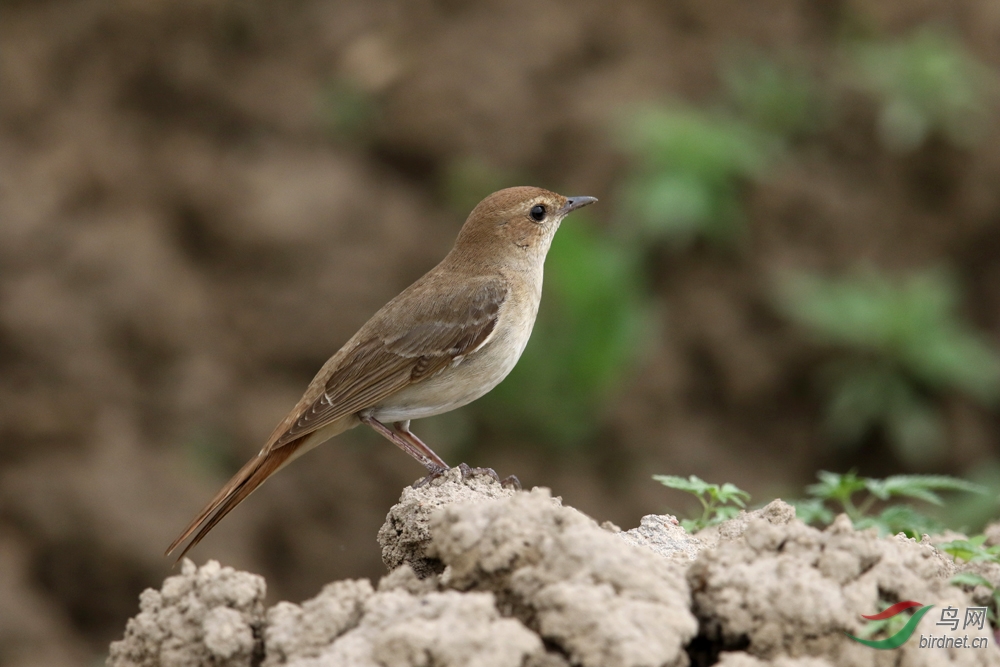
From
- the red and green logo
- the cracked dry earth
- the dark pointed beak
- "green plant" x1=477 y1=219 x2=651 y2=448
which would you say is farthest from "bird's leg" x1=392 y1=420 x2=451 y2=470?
"green plant" x1=477 y1=219 x2=651 y2=448

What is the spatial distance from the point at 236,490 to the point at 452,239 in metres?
4.15

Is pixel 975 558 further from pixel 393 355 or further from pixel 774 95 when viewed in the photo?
pixel 774 95

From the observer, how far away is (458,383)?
5090 mm

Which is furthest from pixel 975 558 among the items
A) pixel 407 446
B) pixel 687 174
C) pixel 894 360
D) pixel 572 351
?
pixel 687 174

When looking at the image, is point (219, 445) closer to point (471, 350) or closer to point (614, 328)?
point (614, 328)

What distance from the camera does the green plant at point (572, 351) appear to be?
24.9 feet

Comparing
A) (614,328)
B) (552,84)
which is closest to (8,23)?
(552,84)

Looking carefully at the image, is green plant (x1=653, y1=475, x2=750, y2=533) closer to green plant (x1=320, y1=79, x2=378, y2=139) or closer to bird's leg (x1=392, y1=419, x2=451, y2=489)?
bird's leg (x1=392, y1=419, x2=451, y2=489)

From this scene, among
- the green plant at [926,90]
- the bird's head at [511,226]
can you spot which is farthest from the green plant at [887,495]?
the green plant at [926,90]

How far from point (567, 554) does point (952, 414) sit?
590cm

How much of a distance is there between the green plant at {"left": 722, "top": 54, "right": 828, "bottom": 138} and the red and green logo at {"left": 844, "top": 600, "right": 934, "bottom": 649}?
6.10 metres

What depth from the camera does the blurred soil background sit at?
7590 mm

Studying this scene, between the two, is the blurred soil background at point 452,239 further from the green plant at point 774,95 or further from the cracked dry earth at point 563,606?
the cracked dry earth at point 563,606

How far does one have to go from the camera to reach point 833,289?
805 centimetres
